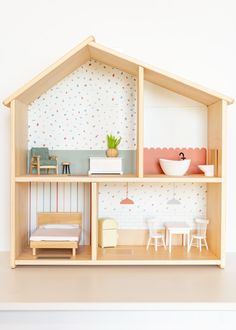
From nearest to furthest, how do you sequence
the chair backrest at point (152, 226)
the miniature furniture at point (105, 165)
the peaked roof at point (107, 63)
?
the peaked roof at point (107, 63) → the miniature furniture at point (105, 165) → the chair backrest at point (152, 226)

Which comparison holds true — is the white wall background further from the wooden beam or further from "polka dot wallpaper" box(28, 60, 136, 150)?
the wooden beam

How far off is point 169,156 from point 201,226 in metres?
Result: 0.32

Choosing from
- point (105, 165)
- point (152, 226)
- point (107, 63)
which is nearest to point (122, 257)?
point (152, 226)

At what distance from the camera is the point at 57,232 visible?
158cm

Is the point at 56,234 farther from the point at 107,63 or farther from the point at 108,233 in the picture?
the point at 107,63

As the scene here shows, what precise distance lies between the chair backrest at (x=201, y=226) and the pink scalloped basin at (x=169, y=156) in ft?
0.67

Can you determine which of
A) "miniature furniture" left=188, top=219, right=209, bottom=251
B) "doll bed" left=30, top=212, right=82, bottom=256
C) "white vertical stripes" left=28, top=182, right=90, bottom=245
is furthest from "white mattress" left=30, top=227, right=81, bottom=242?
"miniature furniture" left=188, top=219, right=209, bottom=251

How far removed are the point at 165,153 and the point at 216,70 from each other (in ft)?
1.36

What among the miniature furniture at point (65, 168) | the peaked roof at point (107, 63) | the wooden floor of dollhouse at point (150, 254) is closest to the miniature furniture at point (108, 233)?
the wooden floor of dollhouse at point (150, 254)

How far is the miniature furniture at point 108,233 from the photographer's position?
5.39ft

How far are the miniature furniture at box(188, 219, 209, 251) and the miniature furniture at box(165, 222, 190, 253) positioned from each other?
38 mm

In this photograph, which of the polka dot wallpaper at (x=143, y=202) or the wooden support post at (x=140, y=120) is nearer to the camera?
the wooden support post at (x=140, y=120)

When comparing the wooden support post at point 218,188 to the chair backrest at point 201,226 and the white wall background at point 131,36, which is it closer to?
the chair backrest at point 201,226

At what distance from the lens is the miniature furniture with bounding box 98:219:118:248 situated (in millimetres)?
1642
